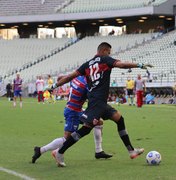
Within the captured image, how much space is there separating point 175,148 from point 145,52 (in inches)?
1749

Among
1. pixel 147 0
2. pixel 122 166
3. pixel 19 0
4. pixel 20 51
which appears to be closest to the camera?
pixel 122 166

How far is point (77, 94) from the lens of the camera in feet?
39.0

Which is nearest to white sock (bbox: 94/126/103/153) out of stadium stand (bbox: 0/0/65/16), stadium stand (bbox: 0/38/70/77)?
stadium stand (bbox: 0/38/70/77)

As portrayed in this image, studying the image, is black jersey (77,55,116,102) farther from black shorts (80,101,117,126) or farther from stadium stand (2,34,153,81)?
stadium stand (2,34,153,81)

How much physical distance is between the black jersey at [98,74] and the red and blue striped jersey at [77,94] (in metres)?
0.59

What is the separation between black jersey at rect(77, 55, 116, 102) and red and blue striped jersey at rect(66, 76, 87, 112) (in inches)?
23.4

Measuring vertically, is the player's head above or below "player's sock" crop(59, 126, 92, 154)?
above

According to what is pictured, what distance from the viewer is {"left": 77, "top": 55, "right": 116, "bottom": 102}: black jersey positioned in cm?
1116

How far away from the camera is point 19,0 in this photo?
244 ft

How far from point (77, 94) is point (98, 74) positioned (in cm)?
87

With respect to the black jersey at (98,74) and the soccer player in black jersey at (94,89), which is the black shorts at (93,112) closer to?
the soccer player in black jersey at (94,89)

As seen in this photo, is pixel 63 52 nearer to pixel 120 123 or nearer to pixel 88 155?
pixel 88 155

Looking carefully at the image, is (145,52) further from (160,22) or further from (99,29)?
(99,29)

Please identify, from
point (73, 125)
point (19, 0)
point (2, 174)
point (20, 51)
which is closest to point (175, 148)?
point (73, 125)
